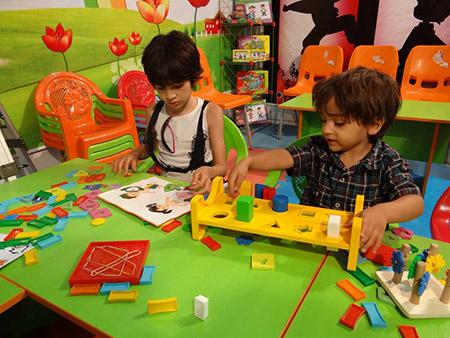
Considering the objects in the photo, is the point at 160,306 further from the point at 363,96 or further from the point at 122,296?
the point at 363,96

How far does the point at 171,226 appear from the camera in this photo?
0.97 m

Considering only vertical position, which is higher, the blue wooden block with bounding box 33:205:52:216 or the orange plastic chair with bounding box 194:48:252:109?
the blue wooden block with bounding box 33:205:52:216

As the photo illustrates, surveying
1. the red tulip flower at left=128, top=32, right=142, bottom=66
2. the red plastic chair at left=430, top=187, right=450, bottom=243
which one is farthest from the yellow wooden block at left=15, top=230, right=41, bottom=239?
→ the red tulip flower at left=128, top=32, right=142, bottom=66

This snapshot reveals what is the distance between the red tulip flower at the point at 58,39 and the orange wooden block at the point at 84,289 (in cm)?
245

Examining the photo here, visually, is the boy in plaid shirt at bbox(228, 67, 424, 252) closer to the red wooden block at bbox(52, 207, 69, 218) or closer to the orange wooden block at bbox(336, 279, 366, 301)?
the orange wooden block at bbox(336, 279, 366, 301)

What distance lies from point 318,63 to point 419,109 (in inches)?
63.5

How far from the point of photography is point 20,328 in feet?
3.97

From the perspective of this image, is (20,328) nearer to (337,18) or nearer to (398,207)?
(398,207)

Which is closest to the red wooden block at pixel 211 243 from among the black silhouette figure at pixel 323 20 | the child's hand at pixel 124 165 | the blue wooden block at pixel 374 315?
the blue wooden block at pixel 374 315

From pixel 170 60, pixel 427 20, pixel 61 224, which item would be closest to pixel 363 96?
pixel 170 60

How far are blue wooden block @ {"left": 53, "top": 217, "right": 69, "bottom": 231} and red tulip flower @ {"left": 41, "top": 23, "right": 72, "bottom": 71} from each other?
6.99 ft

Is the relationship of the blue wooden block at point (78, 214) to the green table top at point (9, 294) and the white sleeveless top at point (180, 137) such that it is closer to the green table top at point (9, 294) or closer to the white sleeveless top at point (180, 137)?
the green table top at point (9, 294)

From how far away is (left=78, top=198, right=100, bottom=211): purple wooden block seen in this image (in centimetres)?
108

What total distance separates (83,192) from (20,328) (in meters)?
0.51
